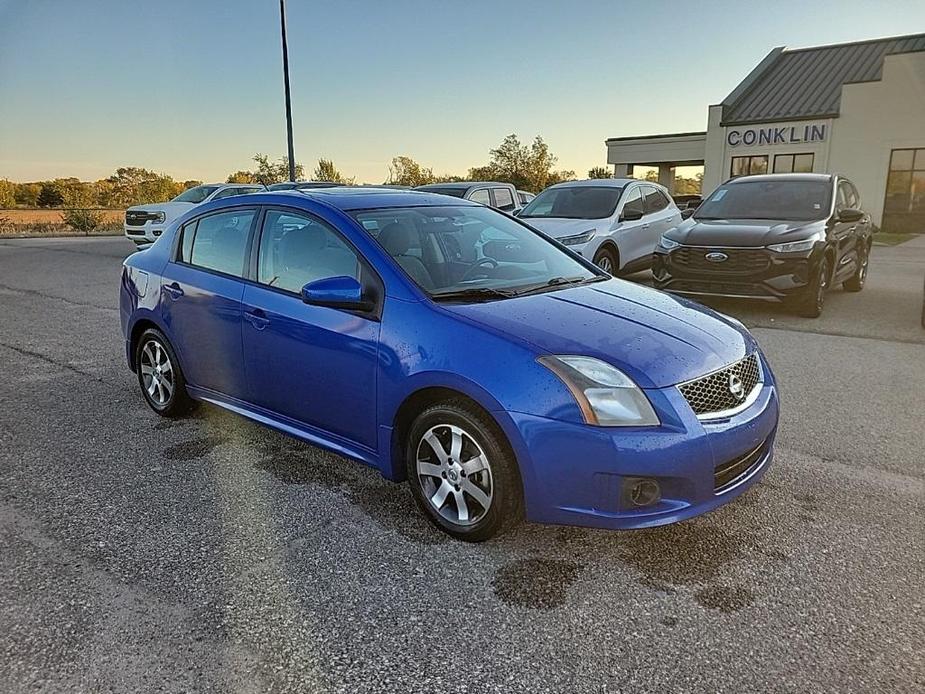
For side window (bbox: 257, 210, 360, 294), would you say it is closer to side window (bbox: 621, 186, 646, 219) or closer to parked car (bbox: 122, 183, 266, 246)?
side window (bbox: 621, 186, 646, 219)

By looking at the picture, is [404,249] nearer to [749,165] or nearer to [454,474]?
[454,474]

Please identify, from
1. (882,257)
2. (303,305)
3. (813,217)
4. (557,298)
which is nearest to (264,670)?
(303,305)

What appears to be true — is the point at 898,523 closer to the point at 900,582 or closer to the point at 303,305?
the point at 900,582

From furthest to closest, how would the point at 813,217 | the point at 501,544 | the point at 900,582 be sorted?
the point at 813,217 → the point at 501,544 → the point at 900,582

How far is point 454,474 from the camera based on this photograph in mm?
3125

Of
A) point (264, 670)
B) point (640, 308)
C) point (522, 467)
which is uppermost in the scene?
point (640, 308)

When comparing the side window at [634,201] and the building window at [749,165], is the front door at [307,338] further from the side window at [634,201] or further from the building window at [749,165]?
the building window at [749,165]

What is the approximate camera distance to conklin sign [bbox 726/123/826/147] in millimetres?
28828

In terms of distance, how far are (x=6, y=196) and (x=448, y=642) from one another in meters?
61.2

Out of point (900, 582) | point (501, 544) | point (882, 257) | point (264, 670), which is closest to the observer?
point (264, 670)

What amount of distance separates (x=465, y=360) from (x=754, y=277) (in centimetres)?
638

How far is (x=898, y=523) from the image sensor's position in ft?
10.9

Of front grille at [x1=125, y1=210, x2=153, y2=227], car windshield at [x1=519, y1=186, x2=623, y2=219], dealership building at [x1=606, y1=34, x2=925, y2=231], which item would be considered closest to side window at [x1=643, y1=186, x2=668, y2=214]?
car windshield at [x1=519, y1=186, x2=623, y2=219]

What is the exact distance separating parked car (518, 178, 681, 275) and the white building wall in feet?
68.4
